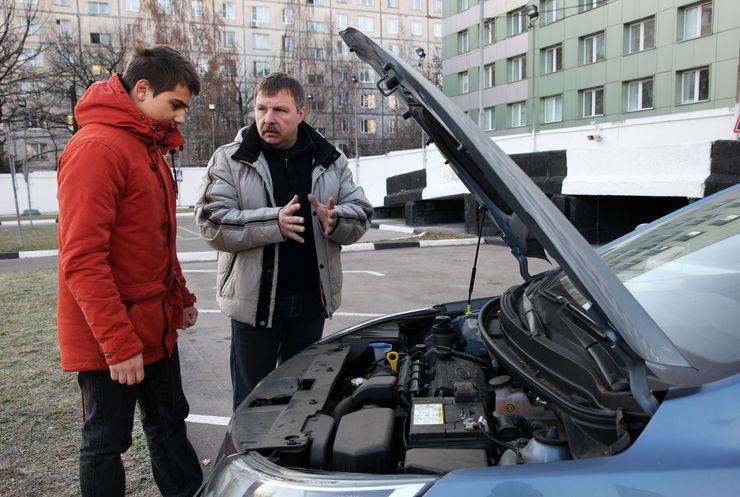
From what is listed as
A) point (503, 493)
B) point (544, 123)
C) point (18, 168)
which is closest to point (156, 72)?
point (503, 493)

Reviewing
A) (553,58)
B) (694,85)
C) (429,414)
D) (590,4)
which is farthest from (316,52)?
(429,414)

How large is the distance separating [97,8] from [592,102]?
→ 36397mm

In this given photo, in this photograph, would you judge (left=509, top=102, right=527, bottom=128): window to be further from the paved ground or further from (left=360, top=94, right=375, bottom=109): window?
the paved ground

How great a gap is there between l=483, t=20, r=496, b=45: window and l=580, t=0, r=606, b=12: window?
23.9ft

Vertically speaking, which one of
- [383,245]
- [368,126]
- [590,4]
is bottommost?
[383,245]

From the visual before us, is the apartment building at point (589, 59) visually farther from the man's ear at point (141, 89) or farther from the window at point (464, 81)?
the man's ear at point (141, 89)

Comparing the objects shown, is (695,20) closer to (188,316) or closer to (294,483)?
(188,316)

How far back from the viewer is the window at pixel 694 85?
2141 cm

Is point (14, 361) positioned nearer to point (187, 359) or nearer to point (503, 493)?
point (187, 359)

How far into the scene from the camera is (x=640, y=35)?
24141mm

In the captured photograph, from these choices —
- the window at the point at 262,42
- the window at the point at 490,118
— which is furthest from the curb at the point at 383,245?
the window at the point at 262,42

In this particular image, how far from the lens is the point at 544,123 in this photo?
2992cm

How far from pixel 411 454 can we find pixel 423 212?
14.8 metres

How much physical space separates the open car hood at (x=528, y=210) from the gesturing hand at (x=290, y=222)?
31.9 inches
